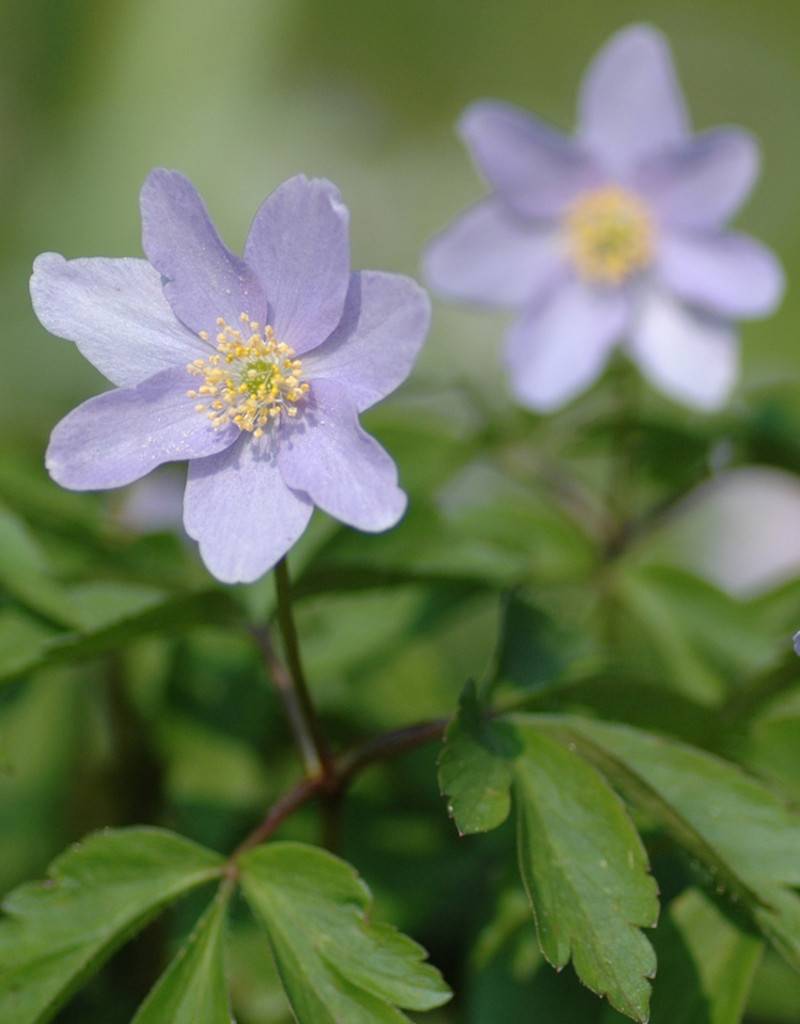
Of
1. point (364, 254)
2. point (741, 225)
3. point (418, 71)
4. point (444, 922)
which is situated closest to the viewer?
point (444, 922)

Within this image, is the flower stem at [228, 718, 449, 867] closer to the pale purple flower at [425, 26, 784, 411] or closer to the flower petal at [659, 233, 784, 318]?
the pale purple flower at [425, 26, 784, 411]

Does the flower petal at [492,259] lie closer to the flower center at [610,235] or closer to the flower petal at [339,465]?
the flower center at [610,235]

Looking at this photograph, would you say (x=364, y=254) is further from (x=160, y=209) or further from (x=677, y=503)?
(x=160, y=209)

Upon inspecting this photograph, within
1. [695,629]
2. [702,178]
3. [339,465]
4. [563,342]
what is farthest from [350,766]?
[702,178]

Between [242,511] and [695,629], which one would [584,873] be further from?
[695,629]

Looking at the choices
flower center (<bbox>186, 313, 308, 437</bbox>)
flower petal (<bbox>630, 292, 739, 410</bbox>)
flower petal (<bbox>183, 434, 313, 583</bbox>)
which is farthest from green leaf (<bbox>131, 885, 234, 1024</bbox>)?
flower petal (<bbox>630, 292, 739, 410</bbox>)

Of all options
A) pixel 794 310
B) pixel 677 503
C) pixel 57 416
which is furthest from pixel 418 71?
pixel 677 503

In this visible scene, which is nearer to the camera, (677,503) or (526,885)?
(526,885)

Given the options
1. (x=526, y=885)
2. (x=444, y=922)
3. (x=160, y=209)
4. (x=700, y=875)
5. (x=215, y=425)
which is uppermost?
(x=160, y=209)
